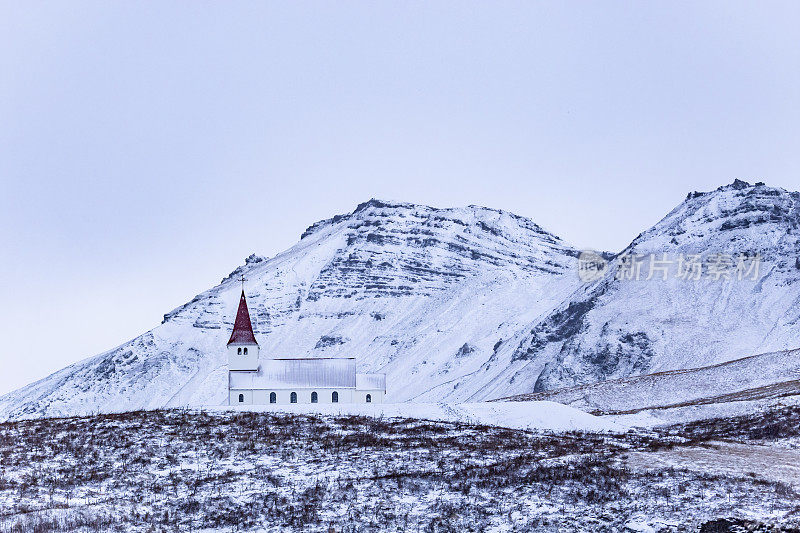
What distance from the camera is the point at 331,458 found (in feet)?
101

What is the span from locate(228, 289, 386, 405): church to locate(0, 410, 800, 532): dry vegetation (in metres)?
42.4

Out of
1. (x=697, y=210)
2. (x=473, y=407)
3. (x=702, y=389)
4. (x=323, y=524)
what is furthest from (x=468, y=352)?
(x=323, y=524)

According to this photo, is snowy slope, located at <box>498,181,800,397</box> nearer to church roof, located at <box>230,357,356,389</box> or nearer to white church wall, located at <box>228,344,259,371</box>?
church roof, located at <box>230,357,356,389</box>

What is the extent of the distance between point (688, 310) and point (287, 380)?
7905cm

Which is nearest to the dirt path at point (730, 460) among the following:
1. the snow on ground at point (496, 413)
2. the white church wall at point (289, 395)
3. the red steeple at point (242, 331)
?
the snow on ground at point (496, 413)

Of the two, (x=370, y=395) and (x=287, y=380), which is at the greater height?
(x=287, y=380)

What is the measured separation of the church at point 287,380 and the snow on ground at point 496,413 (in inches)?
1242

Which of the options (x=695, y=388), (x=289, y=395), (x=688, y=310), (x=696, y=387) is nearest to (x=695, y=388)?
(x=695, y=388)

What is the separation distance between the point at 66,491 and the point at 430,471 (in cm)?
1078

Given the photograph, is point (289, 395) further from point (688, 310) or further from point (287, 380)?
point (688, 310)

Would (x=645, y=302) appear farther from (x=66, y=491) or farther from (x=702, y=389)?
(x=66, y=491)

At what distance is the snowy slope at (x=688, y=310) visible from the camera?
5034 inches

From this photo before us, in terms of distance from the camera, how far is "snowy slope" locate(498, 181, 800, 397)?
127875 millimetres

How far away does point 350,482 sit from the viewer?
87.9 ft
